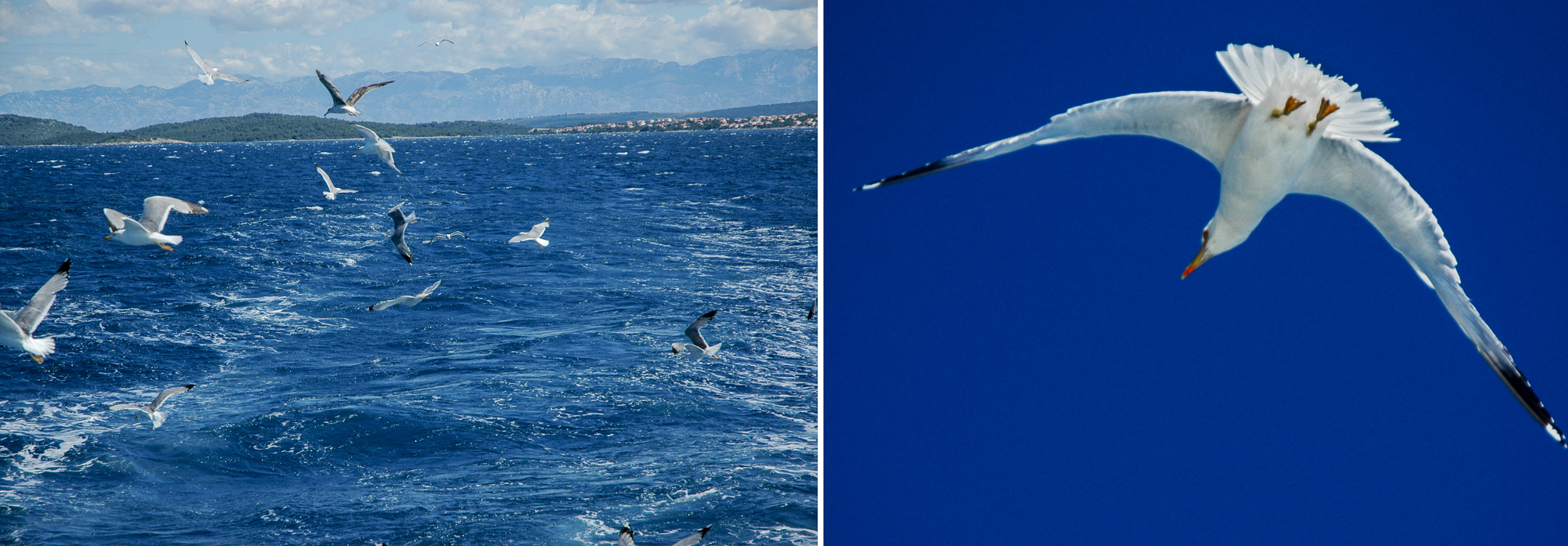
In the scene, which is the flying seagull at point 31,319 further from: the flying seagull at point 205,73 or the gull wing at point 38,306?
the flying seagull at point 205,73

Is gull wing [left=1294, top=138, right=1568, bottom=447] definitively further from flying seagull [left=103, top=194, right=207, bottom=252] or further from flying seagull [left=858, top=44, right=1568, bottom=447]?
flying seagull [left=103, top=194, right=207, bottom=252]

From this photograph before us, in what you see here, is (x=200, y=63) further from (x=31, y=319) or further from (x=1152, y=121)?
(x=1152, y=121)

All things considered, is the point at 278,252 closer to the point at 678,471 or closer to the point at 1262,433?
the point at 678,471

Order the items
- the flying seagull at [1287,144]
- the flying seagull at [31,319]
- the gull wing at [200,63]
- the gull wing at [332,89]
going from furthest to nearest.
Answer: the gull wing at [200,63] → the gull wing at [332,89] → the flying seagull at [31,319] → the flying seagull at [1287,144]

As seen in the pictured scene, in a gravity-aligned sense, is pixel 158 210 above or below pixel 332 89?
below

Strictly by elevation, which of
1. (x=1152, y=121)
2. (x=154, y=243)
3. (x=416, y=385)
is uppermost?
(x=1152, y=121)

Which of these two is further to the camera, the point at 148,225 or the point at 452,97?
the point at 452,97

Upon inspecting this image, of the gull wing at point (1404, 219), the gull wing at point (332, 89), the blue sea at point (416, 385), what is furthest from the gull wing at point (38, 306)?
the gull wing at point (1404, 219)

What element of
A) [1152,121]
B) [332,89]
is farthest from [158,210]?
[1152,121]
